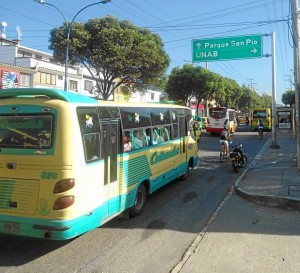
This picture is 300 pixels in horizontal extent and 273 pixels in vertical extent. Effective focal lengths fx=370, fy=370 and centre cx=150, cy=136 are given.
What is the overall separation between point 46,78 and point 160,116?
3518cm

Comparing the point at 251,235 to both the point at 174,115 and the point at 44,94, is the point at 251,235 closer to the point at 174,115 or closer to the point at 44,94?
the point at 44,94

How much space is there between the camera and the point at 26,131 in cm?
546

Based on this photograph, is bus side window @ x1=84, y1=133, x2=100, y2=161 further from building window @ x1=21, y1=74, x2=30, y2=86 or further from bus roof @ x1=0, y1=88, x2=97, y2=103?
building window @ x1=21, y1=74, x2=30, y2=86

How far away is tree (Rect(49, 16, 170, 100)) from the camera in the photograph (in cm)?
2788

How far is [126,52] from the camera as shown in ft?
92.9

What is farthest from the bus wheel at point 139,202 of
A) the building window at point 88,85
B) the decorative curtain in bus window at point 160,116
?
the building window at point 88,85

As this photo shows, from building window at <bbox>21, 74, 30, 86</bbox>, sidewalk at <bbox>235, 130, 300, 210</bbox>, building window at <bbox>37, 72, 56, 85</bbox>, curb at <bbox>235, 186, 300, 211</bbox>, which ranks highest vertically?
building window at <bbox>37, 72, 56, 85</bbox>

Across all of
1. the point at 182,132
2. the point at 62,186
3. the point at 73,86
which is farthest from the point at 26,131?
the point at 73,86

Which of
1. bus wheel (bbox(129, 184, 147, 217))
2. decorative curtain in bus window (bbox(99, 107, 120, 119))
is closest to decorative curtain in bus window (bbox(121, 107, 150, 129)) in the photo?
decorative curtain in bus window (bbox(99, 107, 120, 119))

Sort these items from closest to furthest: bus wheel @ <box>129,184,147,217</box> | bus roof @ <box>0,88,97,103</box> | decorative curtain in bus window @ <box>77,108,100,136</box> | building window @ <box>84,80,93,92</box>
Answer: bus roof @ <box>0,88,97,103</box>, decorative curtain in bus window @ <box>77,108,100,136</box>, bus wheel @ <box>129,184,147,217</box>, building window @ <box>84,80,93,92</box>

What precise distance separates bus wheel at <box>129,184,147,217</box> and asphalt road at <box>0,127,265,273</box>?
130 mm

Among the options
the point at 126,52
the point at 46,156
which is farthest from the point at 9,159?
the point at 126,52

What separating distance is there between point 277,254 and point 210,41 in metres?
15.4

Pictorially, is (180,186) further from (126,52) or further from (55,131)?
(126,52)
